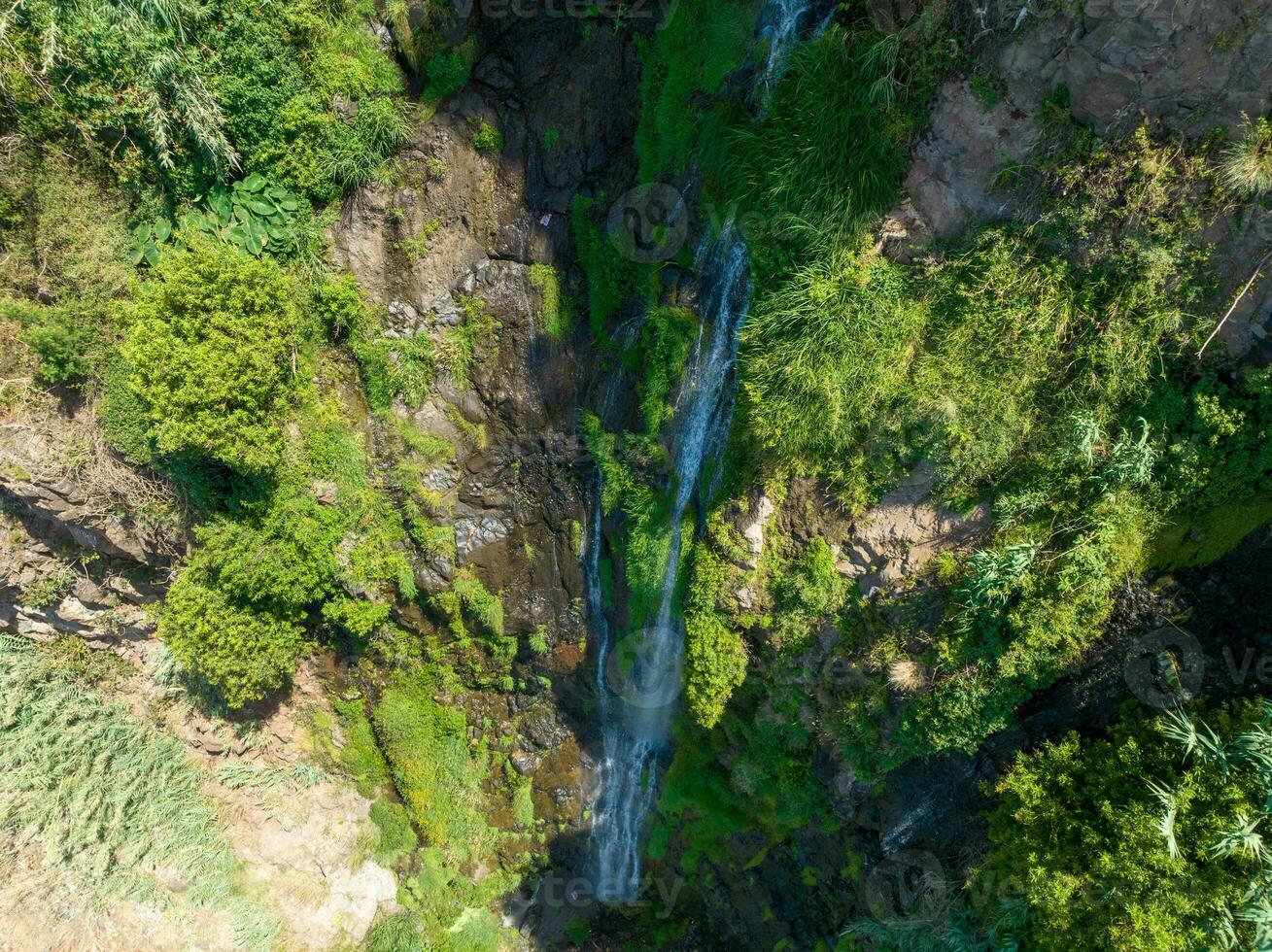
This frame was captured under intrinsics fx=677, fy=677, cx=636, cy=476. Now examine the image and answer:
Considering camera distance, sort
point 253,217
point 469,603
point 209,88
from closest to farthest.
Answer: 1. point 209,88
2. point 253,217
3. point 469,603

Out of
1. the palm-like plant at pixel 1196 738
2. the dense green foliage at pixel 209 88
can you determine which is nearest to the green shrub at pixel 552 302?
the dense green foliage at pixel 209 88

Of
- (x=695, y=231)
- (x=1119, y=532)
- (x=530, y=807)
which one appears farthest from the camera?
(x=530, y=807)

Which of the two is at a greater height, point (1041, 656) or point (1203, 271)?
point (1203, 271)

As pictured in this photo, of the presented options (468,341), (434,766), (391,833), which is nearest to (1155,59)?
(468,341)

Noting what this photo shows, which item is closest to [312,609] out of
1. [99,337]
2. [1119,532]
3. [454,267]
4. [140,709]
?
[140,709]

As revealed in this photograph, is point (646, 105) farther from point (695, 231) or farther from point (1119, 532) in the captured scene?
point (1119, 532)

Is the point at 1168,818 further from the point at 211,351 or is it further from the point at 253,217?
the point at 253,217
